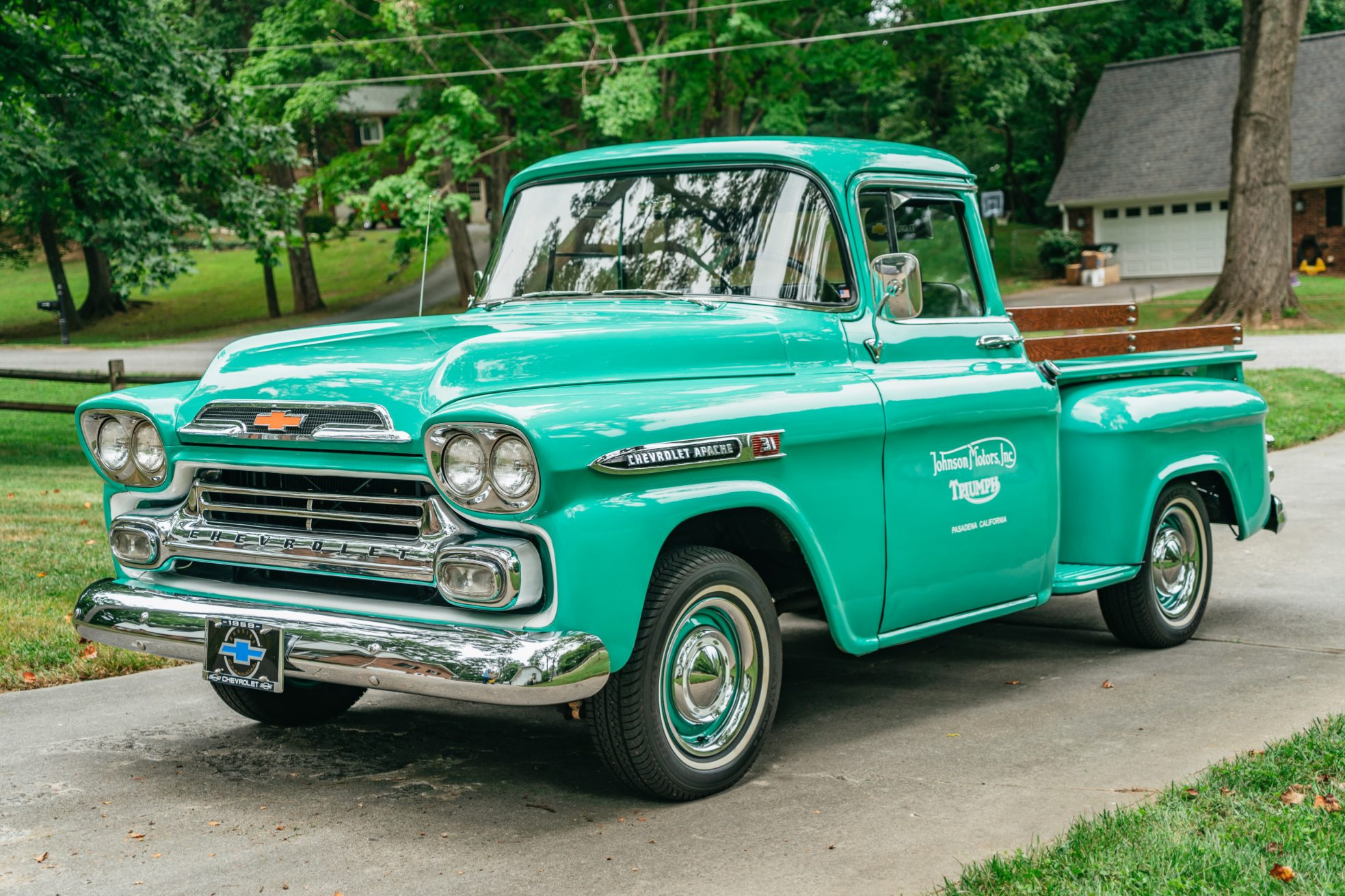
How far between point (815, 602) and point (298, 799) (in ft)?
6.38

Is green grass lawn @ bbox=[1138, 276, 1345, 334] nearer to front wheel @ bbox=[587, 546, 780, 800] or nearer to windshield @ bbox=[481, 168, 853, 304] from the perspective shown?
windshield @ bbox=[481, 168, 853, 304]

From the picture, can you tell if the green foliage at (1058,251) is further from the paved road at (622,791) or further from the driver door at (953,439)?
the driver door at (953,439)

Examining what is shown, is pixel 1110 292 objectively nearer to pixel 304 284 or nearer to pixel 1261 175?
pixel 1261 175

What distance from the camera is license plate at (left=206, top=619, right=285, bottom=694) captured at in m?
4.29

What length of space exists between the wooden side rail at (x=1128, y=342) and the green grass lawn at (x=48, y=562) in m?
4.37

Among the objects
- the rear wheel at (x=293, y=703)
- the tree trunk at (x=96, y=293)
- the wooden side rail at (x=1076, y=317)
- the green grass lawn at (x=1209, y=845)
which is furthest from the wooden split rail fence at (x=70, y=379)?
the tree trunk at (x=96, y=293)

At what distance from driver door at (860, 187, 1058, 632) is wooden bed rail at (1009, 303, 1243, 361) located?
2.03ft

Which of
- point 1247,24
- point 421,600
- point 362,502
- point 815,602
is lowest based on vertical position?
point 815,602

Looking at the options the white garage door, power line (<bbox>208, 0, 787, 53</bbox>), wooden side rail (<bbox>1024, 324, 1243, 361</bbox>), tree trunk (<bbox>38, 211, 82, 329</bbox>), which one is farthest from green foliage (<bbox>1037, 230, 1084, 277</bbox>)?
wooden side rail (<bbox>1024, 324, 1243, 361</bbox>)

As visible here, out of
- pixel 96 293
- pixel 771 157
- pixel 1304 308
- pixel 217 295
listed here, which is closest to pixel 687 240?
pixel 771 157

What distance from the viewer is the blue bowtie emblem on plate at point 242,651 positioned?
433 cm

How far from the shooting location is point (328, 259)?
5641 cm

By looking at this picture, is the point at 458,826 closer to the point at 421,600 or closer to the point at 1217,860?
the point at 421,600

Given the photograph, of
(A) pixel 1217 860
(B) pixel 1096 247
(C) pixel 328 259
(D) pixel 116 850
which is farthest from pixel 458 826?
(C) pixel 328 259
